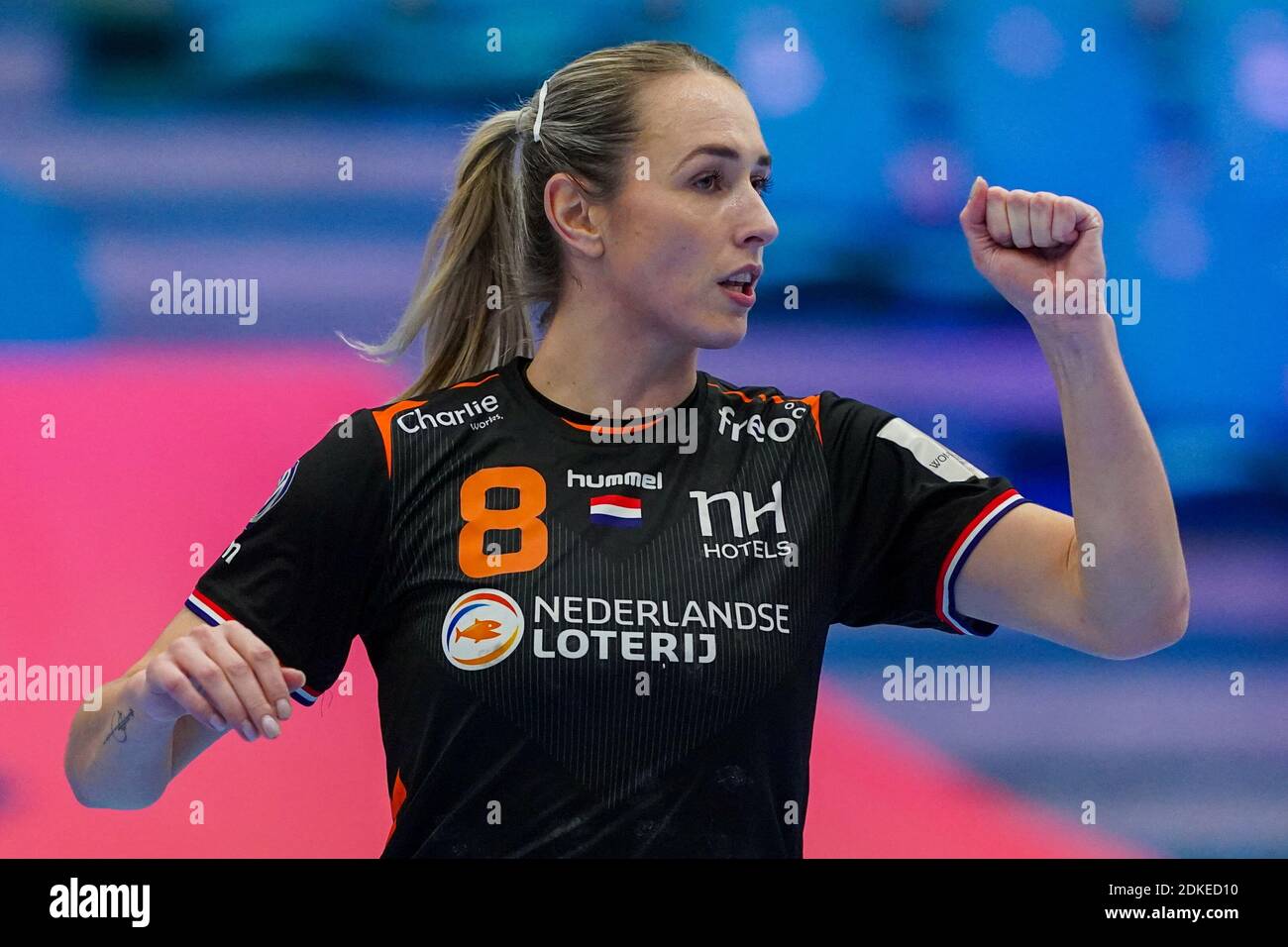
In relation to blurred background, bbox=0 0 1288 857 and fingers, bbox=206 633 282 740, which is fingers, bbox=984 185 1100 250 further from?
blurred background, bbox=0 0 1288 857

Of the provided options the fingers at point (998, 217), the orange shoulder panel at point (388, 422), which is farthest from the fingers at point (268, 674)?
the fingers at point (998, 217)

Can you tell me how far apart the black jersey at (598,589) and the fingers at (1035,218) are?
0.95ft

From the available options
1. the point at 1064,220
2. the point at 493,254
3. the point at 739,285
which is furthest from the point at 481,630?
the point at 1064,220

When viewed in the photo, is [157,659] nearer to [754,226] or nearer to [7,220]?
[754,226]

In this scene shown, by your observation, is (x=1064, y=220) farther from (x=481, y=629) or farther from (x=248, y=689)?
(x=248, y=689)

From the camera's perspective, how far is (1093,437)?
59.9 inches

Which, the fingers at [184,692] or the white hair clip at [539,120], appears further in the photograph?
the white hair clip at [539,120]

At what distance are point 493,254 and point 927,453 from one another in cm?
65

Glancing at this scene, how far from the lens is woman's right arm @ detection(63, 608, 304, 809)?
4.47 feet

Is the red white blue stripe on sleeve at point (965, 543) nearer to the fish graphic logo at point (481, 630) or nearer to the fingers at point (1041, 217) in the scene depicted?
the fingers at point (1041, 217)

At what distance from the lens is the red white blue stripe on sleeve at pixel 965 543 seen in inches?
64.9

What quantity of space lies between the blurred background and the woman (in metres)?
0.78

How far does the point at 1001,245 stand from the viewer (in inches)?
62.3

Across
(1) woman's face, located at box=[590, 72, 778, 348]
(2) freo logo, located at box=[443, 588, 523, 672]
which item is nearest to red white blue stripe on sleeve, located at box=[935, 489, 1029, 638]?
(1) woman's face, located at box=[590, 72, 778, 348]
